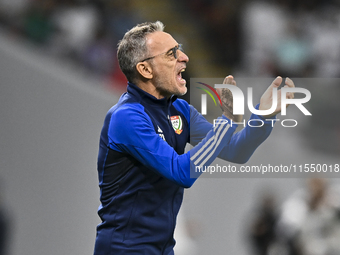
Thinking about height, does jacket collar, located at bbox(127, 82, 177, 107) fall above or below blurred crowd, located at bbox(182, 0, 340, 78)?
below

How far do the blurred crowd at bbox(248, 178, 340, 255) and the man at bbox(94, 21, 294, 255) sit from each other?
1.86 meters

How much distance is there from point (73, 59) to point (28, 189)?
1.45 meters

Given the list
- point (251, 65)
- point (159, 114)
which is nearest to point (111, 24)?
point (251, 65)

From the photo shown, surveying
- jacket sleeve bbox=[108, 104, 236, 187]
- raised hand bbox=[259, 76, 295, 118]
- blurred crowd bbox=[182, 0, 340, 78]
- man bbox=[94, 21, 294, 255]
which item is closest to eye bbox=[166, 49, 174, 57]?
man bbox=[94, 21, 294, 255]

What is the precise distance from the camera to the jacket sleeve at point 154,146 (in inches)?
80.0

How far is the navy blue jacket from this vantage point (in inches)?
81.2

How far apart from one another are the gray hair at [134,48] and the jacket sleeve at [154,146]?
25cm

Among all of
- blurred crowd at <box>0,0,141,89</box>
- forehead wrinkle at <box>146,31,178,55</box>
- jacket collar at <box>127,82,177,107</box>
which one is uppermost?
blurred crowd at <box>0,0,141,89</box>

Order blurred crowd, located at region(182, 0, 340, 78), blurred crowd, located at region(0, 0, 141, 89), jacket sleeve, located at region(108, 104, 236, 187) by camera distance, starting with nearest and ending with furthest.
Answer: jacket sleeve, located at region(108, 104, 236, 187), blurred crowd, located at region(0, 0, 141, 89), blurred crowd, located at region(182, 0, 340, 78)

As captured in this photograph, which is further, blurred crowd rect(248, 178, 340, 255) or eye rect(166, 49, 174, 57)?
blurred crowd rect(248, 178, 340, 255)

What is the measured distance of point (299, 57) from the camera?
5.48m

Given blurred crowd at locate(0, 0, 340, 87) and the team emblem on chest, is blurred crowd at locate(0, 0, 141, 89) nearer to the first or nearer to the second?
blurred crowd at locate(0, 0, 340, 87)

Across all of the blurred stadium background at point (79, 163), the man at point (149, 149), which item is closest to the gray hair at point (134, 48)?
the man at point (149, 149)

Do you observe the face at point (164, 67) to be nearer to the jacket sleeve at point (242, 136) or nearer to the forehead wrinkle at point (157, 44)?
the forehead wrinkle at point (157, 44)
